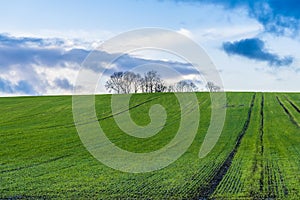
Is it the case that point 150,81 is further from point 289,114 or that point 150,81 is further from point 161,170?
point 161,170

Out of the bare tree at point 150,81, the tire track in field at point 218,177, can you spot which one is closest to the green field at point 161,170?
the tire track in field at point 218,177

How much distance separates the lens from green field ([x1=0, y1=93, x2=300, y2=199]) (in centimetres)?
2195

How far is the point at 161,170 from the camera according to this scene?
2769 cm

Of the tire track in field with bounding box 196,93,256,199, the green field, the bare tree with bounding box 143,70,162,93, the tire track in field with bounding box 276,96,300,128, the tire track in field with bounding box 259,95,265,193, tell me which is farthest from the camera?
the bare tree with bounding box 143,70,162,93

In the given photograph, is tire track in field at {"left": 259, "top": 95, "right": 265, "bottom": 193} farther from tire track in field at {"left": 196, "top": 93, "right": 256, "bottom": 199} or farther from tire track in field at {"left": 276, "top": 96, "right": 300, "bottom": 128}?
tire track in field at {"left": 276, "top": 96, "right": 300, "bottom": 128}

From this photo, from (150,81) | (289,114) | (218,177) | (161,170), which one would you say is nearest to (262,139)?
(161,170)

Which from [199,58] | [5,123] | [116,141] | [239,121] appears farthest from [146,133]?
[199,58]

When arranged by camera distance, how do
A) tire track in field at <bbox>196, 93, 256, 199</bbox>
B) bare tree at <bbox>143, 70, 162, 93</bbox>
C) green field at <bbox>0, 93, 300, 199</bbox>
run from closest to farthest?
tire track in field at <bbox>196, 93, 256, 199</bbox> < green field at <bbox>0, 93, 300, 199</bbox> < bare tree at <bbox>143, 70, 162, 93</bbox>

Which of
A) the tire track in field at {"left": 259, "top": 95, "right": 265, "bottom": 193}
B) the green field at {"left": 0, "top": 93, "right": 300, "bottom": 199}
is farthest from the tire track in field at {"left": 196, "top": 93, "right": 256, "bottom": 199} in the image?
the tire track in field at {"left": 259, "top": 95, "right": 265, "bottom": 193}

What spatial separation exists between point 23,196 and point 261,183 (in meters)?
12.2

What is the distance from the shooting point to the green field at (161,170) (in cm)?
2195

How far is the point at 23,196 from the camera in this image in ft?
69.5

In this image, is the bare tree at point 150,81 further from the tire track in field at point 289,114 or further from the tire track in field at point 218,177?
the tire track in field at point 218,177

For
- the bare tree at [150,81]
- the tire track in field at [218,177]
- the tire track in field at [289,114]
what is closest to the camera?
the tire track in field at [218,177]
